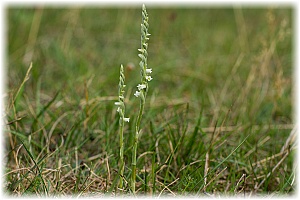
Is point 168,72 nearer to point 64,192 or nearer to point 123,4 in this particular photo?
point 123,4

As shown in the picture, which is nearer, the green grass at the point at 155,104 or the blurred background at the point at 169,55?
the green grass at the point at 155,104

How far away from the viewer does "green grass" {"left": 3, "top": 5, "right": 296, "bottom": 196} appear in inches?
119

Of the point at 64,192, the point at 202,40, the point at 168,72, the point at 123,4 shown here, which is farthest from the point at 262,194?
the point at 123,4

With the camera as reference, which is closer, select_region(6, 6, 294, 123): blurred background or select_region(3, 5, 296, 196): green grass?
select_region(3, 5, 296, 196): green grass

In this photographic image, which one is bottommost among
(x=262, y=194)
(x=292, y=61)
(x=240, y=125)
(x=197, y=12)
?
(x=262, y=194)

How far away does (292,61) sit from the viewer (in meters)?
5.62

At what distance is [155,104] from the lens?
4.28 m

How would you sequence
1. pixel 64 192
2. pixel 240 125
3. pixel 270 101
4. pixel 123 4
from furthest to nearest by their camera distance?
Answer: 1. pixel 123 4
2. pixel 270 101
3. pixel 240 125
4. pixel 64 192

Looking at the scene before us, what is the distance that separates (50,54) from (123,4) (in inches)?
65.9

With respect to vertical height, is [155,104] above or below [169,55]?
below

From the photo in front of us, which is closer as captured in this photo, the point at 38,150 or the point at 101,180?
the point at 101,180

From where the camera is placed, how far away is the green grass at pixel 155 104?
9.93ft

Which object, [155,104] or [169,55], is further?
[169,55]

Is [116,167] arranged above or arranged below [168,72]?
below
